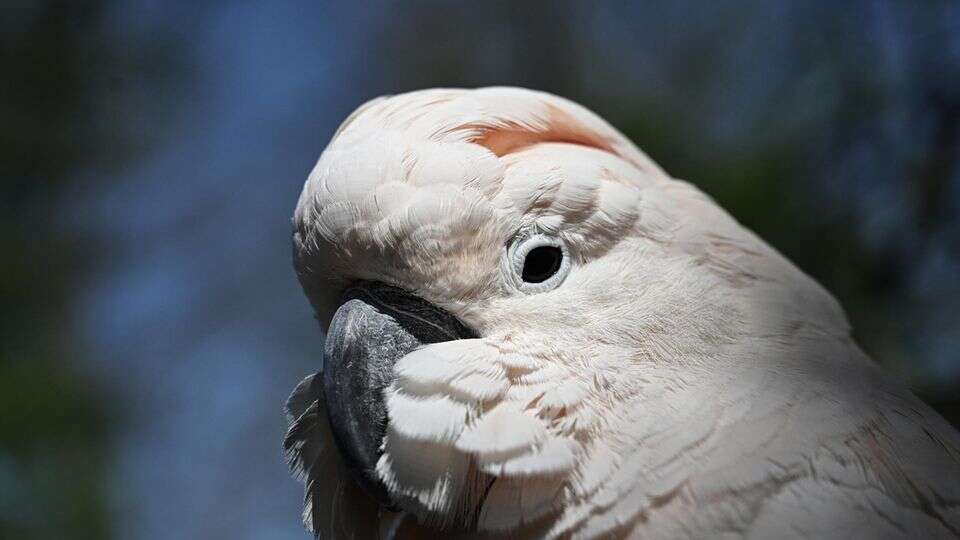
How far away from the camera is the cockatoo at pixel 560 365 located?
3.53ft

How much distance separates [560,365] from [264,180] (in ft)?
12.7

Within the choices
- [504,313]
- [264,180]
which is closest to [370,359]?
[504,313]

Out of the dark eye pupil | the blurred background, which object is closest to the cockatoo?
the dark eye pupil

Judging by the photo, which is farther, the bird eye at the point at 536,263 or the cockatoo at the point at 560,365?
the bird eye at the point at 536,263

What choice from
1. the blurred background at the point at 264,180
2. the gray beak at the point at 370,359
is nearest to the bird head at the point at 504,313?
the gray beak at the point at 370,359

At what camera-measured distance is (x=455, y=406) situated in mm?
1088

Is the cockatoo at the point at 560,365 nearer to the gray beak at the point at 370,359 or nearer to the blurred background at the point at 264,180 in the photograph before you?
the gray beak at the point at 370,359

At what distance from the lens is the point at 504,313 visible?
1174 millimetres

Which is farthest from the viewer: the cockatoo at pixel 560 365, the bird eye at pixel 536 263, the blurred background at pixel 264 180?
the blurred background at pixel 264 180

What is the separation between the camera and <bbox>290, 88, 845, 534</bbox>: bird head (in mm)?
1089

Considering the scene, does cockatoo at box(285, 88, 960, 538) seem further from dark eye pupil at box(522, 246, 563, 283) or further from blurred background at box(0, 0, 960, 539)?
blurred background at box(0, 0, 960, 539)

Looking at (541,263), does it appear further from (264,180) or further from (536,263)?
(264,180)

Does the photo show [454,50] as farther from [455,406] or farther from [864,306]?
[455,406]

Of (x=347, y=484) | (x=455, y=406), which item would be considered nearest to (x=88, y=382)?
(x=347, y=484)
